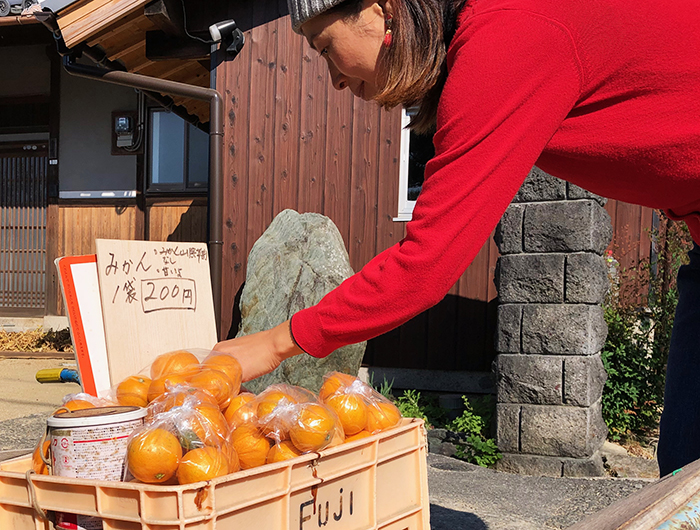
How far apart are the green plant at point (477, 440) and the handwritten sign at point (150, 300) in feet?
7.01

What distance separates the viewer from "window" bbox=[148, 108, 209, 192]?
30.1ft

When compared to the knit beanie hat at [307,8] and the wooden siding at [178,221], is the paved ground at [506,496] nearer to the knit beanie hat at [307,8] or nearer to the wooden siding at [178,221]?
the knit beanie hat at [307,8]

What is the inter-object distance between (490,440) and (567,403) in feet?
2.00

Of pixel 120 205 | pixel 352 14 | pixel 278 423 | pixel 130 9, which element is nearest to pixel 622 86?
pixel 352 14

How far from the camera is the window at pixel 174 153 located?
916 centimetres

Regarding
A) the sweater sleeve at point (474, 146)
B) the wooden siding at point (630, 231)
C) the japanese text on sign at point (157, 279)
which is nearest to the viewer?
the sweater sleeve at point (474, 146)

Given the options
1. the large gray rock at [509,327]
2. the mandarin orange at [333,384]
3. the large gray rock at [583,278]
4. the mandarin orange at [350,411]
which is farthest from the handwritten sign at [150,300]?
the large gray rock at [583,278]

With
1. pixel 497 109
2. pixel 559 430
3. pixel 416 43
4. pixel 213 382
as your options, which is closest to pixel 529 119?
pixel 497 109

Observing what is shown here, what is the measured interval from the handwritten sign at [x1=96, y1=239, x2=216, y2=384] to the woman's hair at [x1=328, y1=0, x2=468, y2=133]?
1.52 metres

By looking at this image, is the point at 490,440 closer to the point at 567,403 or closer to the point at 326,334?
the point at 567,403

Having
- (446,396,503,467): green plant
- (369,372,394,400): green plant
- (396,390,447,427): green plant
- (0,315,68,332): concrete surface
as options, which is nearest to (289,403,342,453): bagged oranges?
(446,396,503,467): green plant

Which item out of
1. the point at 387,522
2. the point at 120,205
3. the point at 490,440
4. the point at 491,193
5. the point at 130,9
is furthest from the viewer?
the point at 120,205

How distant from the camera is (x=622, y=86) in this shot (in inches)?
50.1

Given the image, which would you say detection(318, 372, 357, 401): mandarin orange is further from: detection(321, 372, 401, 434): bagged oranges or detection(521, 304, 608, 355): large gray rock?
detection(521, 304, 608, 355): large gray rock
